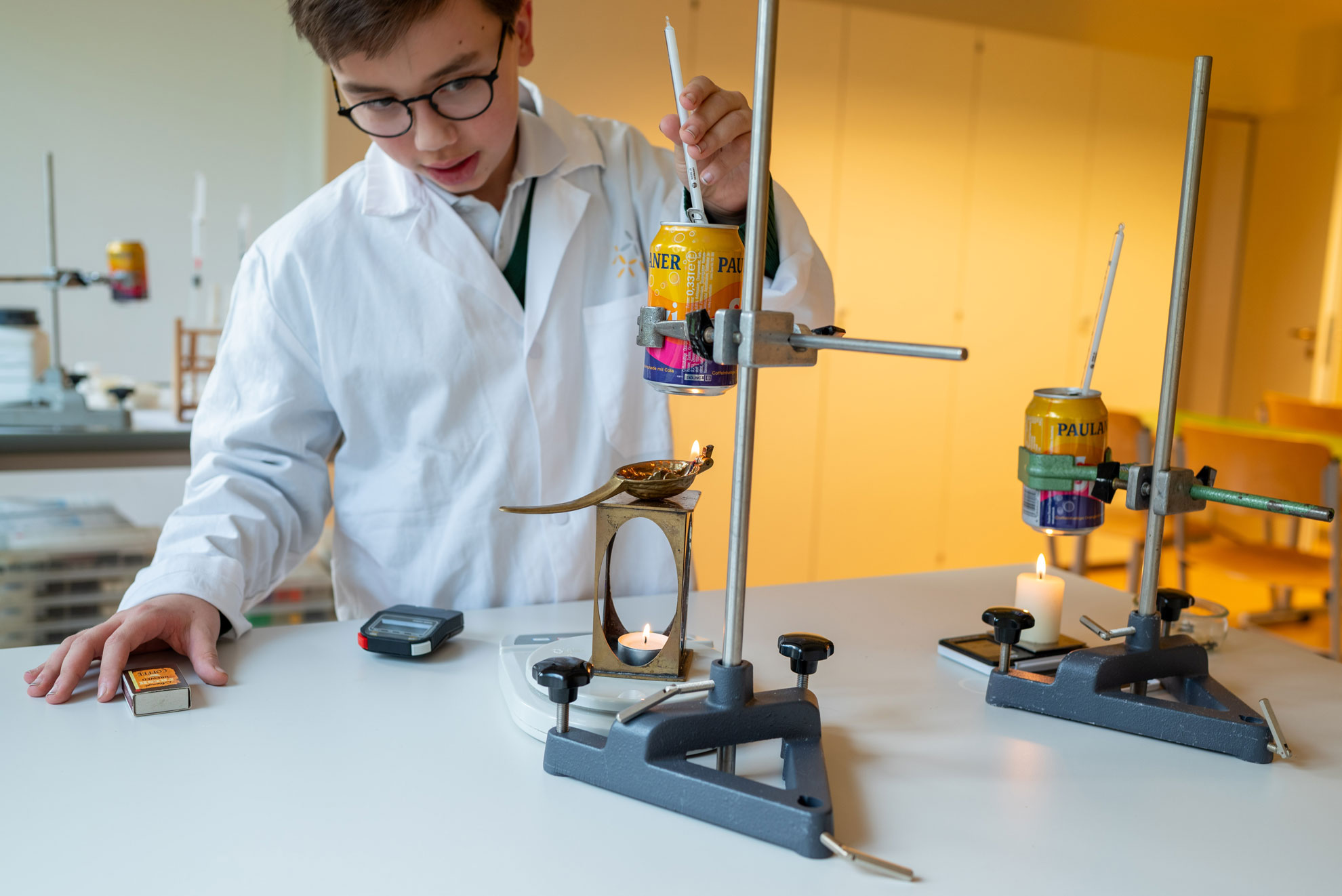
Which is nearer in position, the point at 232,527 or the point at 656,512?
the point at 656,512

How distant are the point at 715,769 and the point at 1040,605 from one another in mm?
476

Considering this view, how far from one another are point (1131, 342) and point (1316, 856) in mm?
4055

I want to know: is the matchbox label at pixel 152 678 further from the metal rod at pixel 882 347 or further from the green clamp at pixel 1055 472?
the green clamp at pixel 1055 472

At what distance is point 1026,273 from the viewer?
13.4 ft

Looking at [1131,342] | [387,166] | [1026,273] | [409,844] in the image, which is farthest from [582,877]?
[1131,342]

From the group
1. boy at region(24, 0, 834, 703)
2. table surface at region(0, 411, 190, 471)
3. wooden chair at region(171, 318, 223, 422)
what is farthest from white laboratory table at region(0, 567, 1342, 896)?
wooden chair at region(171, 318, 223, 422)

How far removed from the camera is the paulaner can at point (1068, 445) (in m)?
0.90

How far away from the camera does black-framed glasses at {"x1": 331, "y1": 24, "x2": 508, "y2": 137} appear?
3.70ft

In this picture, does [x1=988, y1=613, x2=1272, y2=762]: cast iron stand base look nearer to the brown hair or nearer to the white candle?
the white candle

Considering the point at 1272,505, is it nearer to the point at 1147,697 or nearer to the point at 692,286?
the point at 1147,697

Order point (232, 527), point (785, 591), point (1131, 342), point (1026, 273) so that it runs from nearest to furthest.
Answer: point (232, 527) → point (785, 591) → point (1026, 273) → point (1131, 342)

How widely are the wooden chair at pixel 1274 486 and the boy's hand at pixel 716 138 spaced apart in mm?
2327

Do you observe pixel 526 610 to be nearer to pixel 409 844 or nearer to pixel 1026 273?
pixel 409 844

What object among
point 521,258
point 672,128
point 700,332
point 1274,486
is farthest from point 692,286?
point 1274,486
